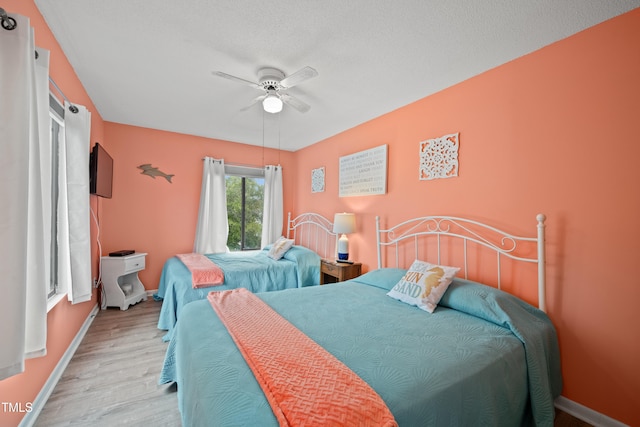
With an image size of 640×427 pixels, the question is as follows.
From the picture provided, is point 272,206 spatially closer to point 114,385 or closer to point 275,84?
point 275,84

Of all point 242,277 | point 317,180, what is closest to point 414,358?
point 242,277

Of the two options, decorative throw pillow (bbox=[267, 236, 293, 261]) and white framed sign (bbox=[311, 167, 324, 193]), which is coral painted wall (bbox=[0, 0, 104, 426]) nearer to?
decorative throw pillow (bbox=[267, 236, 293, 261])

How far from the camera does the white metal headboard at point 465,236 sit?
1824mm

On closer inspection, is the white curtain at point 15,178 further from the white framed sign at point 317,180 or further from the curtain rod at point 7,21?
the white framed sign at point 317,180

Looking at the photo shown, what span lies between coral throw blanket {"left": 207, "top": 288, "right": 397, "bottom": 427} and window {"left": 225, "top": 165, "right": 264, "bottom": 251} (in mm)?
3418

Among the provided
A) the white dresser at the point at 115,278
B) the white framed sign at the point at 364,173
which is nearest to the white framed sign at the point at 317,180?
the white framed sign at the point at 364,173

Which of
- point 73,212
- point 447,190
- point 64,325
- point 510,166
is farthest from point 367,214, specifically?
point 64,325

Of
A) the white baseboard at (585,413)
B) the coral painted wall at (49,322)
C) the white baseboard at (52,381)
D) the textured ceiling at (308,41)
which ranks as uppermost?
the textured ceiling at (308,41)

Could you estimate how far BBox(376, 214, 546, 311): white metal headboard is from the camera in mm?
1824

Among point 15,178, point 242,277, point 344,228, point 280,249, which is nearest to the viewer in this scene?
point 15,178

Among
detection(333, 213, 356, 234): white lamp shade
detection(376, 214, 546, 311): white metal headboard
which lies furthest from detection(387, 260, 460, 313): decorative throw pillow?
detection(333, 213, 356, 234): white lamp shade

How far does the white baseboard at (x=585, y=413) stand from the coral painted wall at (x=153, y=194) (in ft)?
15.1

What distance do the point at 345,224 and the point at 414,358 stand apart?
2.16 metres

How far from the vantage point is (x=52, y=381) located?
1902 mm
